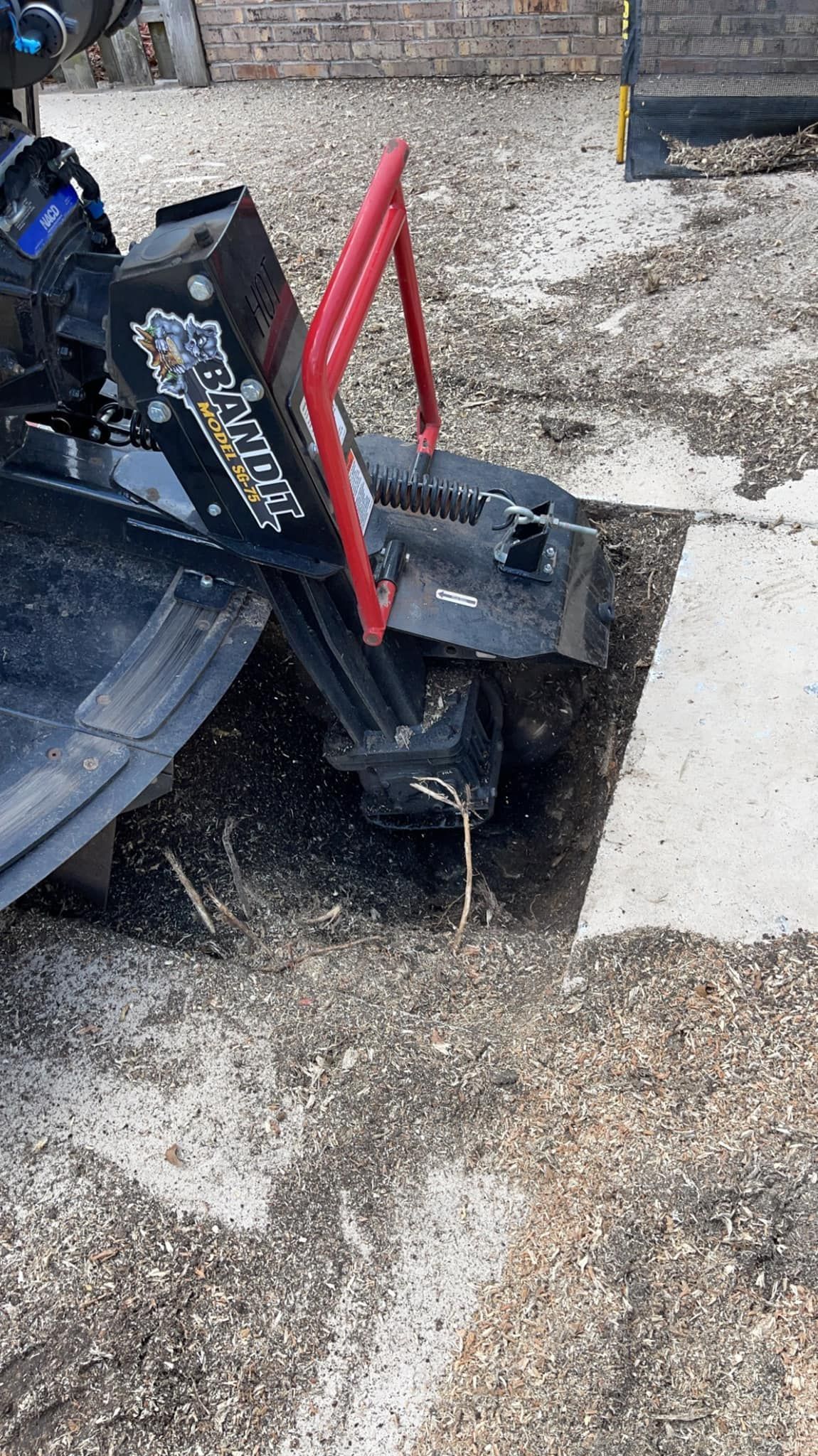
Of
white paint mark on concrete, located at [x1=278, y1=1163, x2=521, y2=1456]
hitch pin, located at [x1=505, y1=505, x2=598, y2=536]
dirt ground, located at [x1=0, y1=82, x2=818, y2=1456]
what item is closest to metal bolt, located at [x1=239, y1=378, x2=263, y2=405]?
hitch pin, located at [x1=505, y1=505, x2=598, y2=536]

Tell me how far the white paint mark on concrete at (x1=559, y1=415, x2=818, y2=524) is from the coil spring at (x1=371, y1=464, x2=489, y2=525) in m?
0.96

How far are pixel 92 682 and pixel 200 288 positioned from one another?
879 mm

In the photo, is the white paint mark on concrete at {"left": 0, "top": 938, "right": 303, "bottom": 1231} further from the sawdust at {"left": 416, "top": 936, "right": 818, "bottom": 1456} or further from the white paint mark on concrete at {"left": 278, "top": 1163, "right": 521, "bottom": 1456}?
the sawdust at {"left": 416, "top": 936, "right": 818, "bottom": 1456}

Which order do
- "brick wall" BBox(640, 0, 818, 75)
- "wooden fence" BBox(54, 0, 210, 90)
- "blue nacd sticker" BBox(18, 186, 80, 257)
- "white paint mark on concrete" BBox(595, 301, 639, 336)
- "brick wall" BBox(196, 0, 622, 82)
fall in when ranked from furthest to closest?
1. "wooden fence" BBox(54, 0, 210, 90)
2. "brick wall" BBox(196, 0, 622, 82)
3. "brick wall" BBox(640, 0, 818, 75)
4. "white paint mark on concrete" BBox(595, 301, 639, 336)
5. "blue nacd sticker" BBox(18, 186, 80, 257)

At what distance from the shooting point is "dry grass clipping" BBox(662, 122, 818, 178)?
4594mm

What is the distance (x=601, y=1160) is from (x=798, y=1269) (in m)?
0.36

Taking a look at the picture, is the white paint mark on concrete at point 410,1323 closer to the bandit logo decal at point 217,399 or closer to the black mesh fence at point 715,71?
the bandit logo decal at point 217,399

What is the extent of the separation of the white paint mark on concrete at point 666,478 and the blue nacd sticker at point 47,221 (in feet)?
5.88

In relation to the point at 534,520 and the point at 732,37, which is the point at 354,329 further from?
the point at 732,37

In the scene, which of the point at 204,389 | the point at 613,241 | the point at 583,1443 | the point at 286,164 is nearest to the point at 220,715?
the point at 204,389

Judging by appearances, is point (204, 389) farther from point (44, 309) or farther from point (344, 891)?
point (344, 891)

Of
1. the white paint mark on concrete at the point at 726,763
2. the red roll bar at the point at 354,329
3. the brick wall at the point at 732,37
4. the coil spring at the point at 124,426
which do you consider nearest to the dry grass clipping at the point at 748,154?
the brick wall at the point at 732,37

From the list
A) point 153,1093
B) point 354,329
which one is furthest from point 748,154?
point 153,1093

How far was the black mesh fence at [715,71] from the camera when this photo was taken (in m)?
4.41
